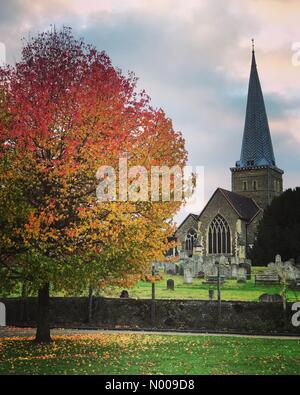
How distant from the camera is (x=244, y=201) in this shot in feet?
225

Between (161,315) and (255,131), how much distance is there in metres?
57.4

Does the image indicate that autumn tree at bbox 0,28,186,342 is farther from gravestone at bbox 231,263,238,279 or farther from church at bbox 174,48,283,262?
church at bbox 174,48,283,262

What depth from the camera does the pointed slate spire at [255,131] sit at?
7400cm

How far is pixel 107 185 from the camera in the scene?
45.6 ft

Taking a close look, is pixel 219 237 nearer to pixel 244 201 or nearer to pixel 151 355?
pixel 244 201

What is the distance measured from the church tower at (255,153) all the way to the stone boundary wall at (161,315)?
5414 cm

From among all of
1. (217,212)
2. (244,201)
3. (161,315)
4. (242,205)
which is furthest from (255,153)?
(161,315)

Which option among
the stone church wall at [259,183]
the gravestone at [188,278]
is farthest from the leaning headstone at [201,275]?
the stone church wall at [259,183]

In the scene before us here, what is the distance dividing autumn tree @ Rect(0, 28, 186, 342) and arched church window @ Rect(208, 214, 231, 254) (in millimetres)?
48362

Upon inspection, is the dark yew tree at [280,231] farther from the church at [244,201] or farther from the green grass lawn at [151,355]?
the green grass lawn at [151,355]

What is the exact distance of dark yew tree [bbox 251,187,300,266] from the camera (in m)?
48.4

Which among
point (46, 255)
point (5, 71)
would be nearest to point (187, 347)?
point (46, 255)

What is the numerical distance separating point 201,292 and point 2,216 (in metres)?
17.3
